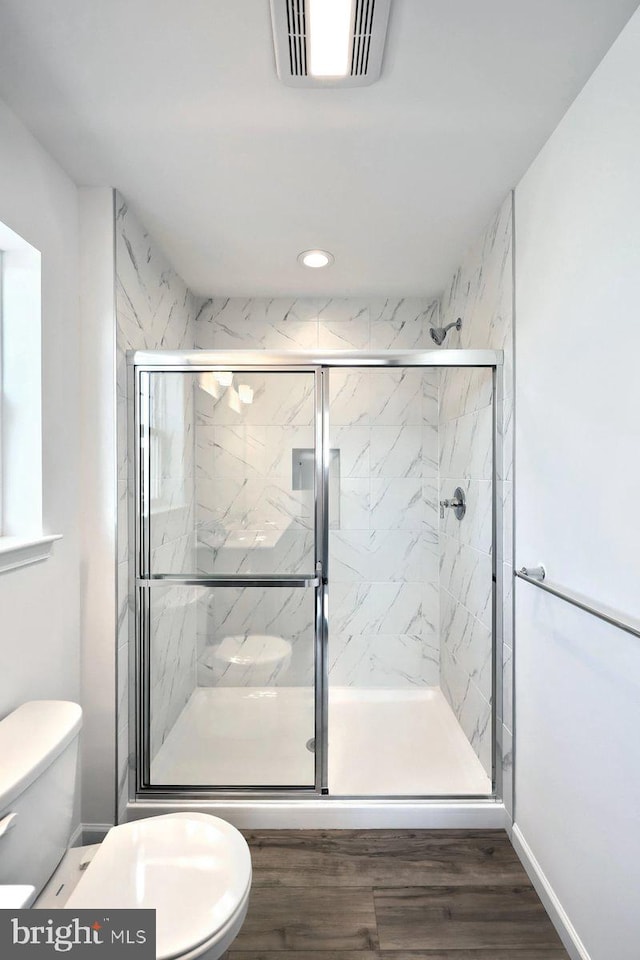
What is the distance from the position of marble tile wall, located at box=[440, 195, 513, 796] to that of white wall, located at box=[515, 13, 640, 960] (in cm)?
13

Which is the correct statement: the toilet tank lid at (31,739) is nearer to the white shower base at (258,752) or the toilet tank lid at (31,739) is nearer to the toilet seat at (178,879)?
the toilet seat at (178,879)

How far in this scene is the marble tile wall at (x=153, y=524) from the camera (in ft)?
6.39

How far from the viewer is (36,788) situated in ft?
3.99

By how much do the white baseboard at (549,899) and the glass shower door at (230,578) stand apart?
29.0 inches

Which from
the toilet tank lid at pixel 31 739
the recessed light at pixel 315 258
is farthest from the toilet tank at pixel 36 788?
the recessed light at pixel 315 258

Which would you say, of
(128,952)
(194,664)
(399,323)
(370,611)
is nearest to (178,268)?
(399,323)

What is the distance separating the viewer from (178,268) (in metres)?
2.66

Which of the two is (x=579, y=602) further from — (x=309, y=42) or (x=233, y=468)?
(x=309, y=42)

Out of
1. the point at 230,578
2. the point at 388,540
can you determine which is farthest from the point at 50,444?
the point at 388,540

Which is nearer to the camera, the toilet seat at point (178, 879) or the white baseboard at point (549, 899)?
the toilet seat at point (178, 879)

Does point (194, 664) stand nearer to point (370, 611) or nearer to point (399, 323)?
point (370, 611)

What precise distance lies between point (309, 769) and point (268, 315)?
2.34m

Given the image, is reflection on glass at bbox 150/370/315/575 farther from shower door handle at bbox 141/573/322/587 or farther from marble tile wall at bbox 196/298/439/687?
marble tile wall at bbox 196/298/439/687

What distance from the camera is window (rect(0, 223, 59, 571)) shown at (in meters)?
1.62
